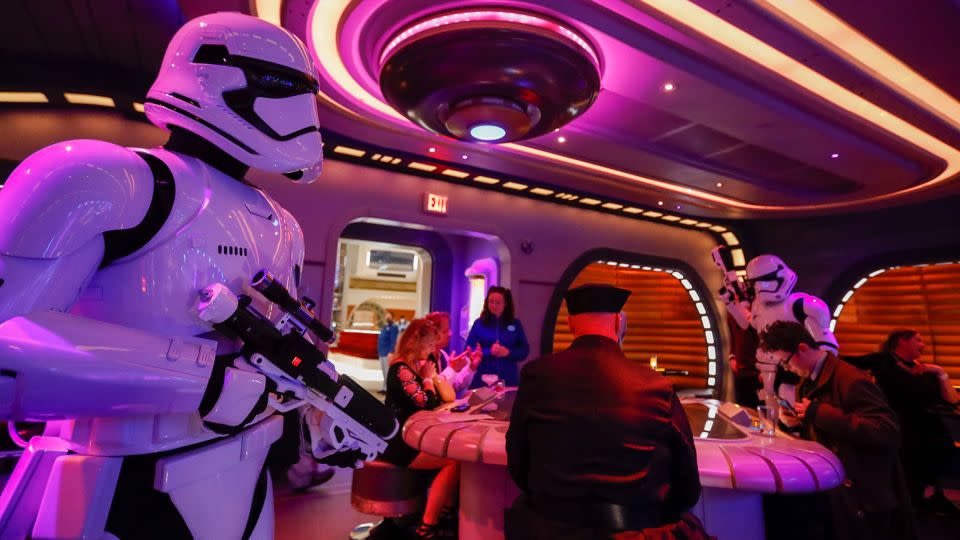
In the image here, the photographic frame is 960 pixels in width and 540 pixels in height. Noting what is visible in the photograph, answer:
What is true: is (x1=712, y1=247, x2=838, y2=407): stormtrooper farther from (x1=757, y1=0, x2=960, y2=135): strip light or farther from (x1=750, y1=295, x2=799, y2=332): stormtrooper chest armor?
(x1=757, y1=0, x2=960, y2=135): strip light

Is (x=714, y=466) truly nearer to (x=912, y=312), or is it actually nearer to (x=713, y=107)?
(x=713, y=107)

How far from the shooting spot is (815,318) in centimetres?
394

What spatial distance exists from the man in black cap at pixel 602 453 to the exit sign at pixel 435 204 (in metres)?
3.85

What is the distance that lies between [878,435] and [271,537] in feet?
7.98

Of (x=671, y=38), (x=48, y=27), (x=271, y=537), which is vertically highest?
(x=671, y=38)

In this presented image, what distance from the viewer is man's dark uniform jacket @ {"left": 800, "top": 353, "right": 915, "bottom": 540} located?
198 centimetres

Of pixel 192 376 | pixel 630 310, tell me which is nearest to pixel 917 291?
pixel 630 310

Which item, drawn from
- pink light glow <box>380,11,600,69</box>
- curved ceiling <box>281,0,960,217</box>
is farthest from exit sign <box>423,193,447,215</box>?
pink light glow <box>380,11,600,69</box>

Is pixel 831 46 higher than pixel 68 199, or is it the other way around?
pixel 831 46

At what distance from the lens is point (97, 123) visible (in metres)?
3.48

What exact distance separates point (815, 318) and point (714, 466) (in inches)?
129

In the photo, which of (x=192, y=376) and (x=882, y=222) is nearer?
(x=192, y=376)

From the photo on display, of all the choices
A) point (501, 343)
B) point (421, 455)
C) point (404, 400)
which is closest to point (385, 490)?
point (421, 455)

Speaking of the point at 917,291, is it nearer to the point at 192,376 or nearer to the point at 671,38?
the point at 671,38
